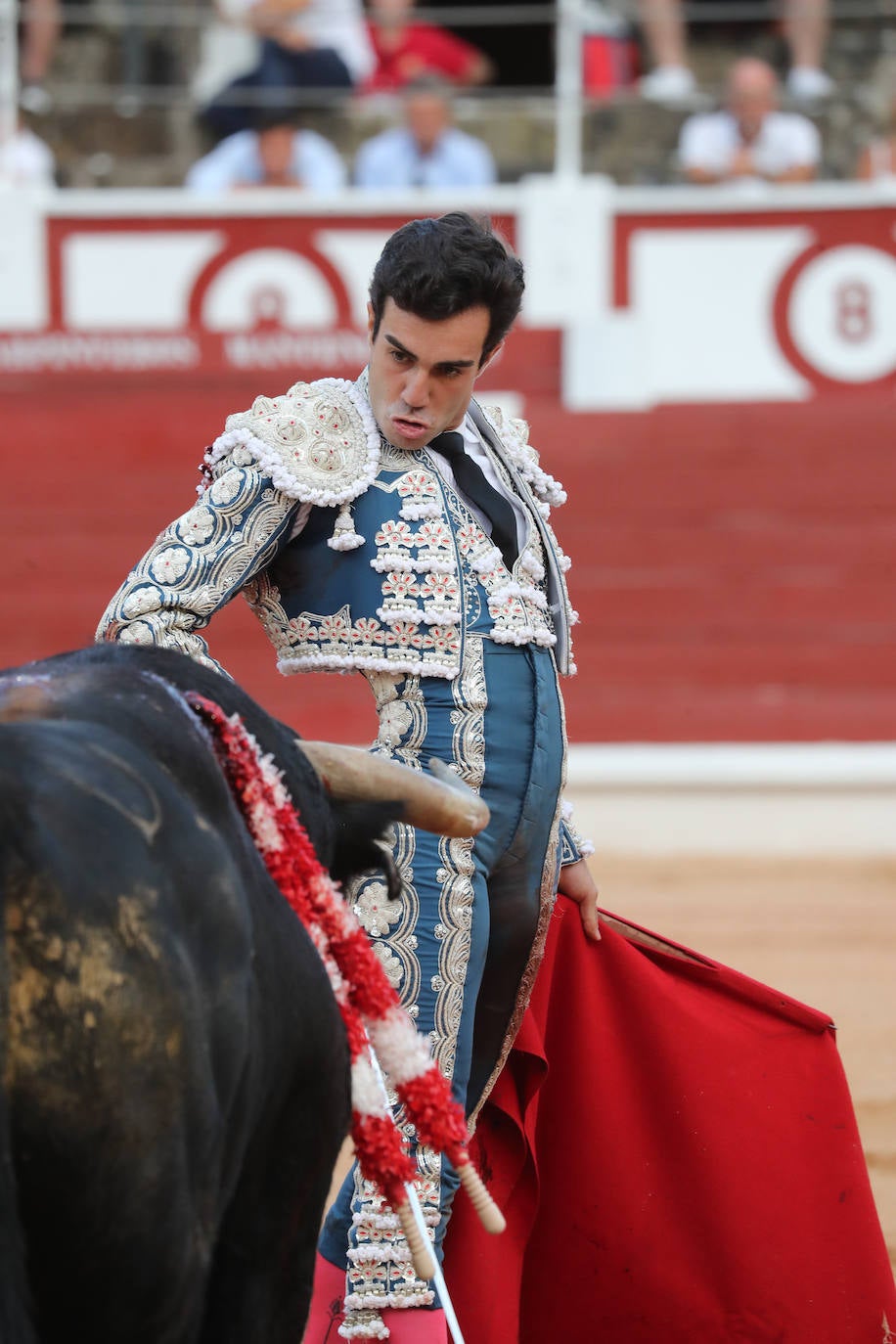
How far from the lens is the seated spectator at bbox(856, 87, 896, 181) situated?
9578 millimetres

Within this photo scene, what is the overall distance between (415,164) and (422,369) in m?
7.54

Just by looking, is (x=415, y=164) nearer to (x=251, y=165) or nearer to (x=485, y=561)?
(x=251, y=165)

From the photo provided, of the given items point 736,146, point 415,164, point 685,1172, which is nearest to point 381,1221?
point 685,1172

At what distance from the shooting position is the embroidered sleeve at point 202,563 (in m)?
1.99

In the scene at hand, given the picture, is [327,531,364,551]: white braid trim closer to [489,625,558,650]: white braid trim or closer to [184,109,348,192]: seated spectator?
[489,625,558,650]: white braid trim

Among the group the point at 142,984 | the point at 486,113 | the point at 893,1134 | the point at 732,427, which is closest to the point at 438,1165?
the point at 142,984

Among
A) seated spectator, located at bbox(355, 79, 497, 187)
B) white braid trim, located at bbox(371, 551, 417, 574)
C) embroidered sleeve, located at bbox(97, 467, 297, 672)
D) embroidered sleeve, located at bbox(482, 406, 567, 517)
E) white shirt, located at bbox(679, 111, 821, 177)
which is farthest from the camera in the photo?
white shirt, located at bbox(679, 111, 821, 177)

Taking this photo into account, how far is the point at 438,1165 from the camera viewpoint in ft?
7.23

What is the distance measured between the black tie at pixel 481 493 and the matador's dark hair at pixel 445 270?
216mm

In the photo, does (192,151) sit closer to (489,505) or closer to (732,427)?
(732,427)

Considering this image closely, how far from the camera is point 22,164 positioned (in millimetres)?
9406

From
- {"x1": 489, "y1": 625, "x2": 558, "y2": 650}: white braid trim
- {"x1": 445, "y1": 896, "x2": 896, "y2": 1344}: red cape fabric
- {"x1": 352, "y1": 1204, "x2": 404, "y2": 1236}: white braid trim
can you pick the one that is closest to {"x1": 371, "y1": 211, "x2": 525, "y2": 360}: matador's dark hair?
{"x1": 489, "y1": 625, "x2": 558, "y2": 650}: white braid trim

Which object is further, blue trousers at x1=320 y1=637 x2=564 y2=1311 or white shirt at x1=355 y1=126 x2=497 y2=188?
white shirt at x1=355 y1=126 x2=497 y2=188

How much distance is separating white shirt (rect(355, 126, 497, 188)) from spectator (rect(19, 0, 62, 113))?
179 centimetres
